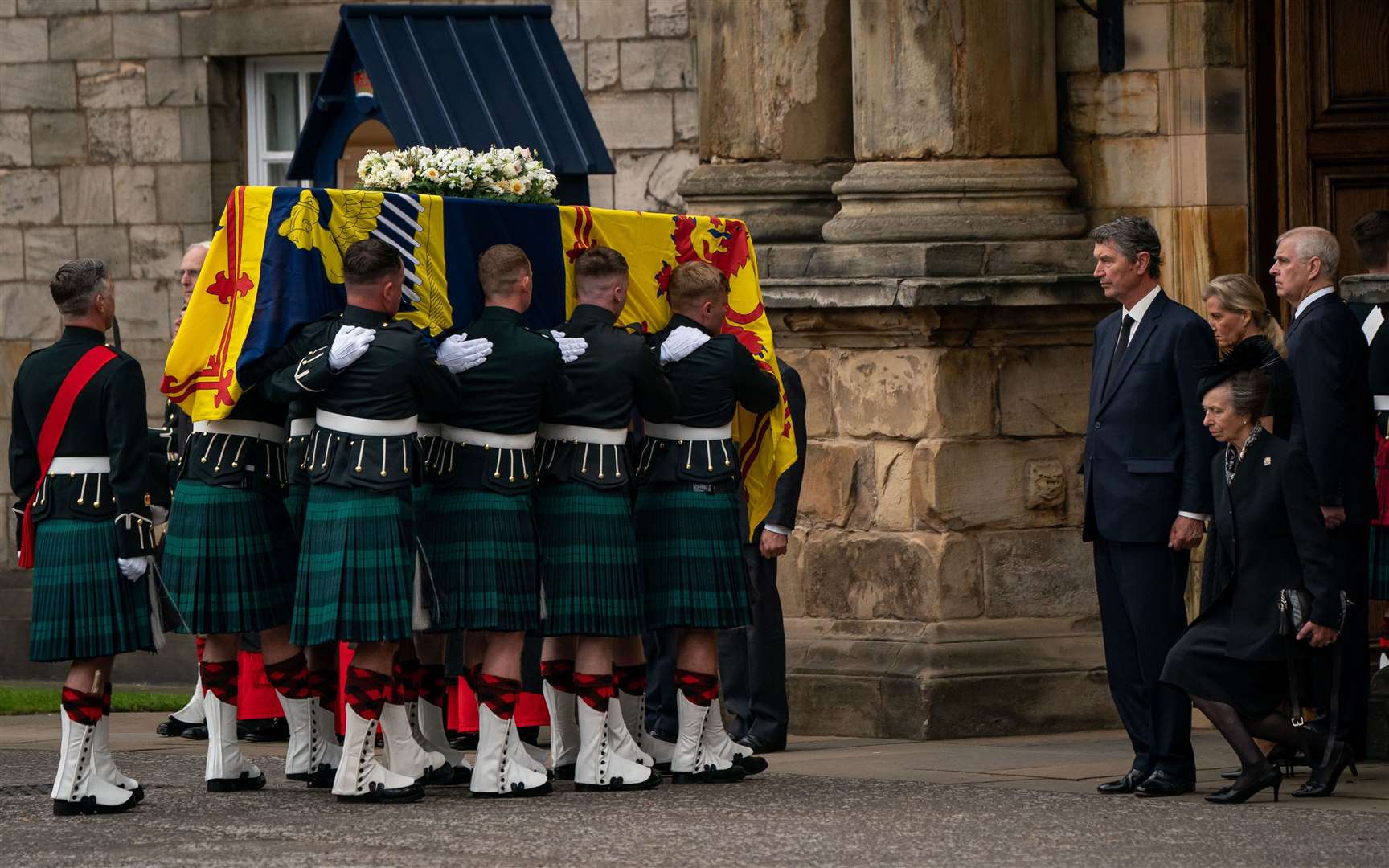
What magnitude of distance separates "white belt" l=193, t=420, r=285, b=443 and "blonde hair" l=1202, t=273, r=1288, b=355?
324 centimetres

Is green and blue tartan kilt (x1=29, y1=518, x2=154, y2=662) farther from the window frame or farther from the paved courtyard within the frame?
the window frame

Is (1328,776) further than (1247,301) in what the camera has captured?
No

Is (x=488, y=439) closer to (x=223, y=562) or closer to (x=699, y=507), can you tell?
(x=699, y=507)

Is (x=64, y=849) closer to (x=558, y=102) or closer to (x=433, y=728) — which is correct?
(x=433, y=728)

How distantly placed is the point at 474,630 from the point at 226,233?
5.07 feet

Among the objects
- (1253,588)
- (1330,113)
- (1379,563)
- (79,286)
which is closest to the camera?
(1253,588)

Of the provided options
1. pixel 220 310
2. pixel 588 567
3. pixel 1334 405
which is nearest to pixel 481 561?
pixel 588 567

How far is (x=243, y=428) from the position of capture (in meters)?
9.06

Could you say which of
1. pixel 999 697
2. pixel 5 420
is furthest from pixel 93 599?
pixel 5 420

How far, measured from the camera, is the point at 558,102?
12.1 meters

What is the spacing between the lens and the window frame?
1517 centimetres

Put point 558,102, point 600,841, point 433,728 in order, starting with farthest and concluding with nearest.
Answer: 1. point 558,102
2. point 433,728
3. point 600,841

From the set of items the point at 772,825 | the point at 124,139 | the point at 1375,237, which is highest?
the point at 124,139

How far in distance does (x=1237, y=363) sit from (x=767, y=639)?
2493mm
